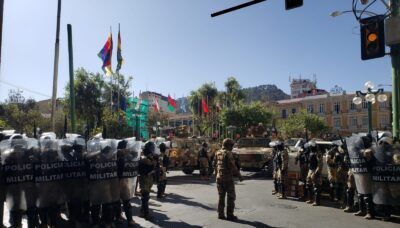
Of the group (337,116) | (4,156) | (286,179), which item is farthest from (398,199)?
(337,116)

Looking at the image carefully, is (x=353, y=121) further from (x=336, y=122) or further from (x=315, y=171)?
(x=315, y=171)

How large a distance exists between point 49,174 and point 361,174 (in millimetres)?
6583

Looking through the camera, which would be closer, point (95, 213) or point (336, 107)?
point (95, 213)

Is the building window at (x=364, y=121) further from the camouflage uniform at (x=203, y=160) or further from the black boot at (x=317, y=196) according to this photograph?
the black boot at (x=317, y=196)

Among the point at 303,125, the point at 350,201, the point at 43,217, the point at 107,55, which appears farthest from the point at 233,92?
the point at 43,217

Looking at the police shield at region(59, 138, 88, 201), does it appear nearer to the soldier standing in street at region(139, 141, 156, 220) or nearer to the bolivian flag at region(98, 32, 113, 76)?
the soldier standing in street at region(139, 141, 156, 220)

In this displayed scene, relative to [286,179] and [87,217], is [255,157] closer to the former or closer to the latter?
[286,179]

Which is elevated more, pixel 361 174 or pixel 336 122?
pixel 336 122

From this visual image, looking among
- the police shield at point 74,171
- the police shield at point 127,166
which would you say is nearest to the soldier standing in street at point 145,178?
the police shield at point 127,166

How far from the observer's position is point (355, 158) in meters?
8.82

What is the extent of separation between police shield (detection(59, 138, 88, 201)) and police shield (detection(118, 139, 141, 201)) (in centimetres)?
75

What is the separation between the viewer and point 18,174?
6828mm

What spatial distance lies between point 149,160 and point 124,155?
1105mm

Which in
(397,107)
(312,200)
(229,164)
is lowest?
(312,200)
